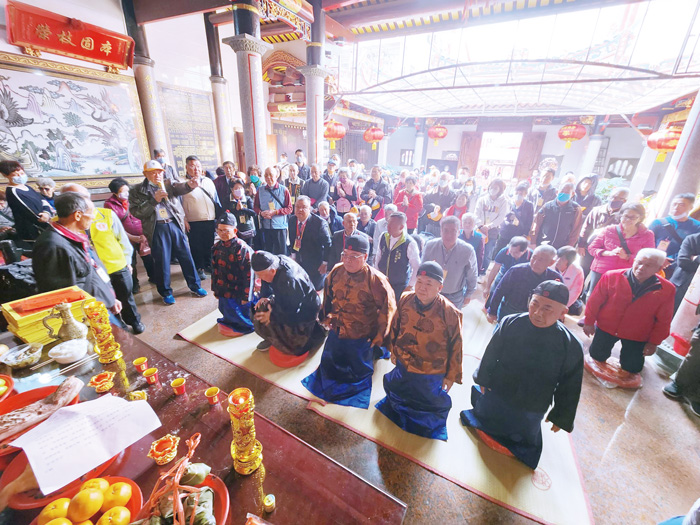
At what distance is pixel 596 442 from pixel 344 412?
2293 mm

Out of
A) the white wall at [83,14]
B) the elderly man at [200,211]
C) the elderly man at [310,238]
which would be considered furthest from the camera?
the white wall at [83,14]

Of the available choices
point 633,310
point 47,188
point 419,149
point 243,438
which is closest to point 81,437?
point 243,438

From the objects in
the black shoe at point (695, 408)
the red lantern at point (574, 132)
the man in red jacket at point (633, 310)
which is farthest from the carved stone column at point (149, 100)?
the red lantern at point (574, 132)

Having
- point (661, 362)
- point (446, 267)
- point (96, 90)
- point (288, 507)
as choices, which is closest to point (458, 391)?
point (446, 267)

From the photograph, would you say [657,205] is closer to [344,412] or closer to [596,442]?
[596,442]

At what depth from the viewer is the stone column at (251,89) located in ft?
18.1

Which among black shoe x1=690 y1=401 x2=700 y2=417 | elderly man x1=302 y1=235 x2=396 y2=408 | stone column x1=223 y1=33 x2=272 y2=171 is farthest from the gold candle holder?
stone column x1=223 y1=33 x2=272 y2=171

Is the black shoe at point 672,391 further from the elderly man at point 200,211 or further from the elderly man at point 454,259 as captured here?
the elderly man at point 200,211

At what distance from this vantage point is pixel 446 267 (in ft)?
12.2

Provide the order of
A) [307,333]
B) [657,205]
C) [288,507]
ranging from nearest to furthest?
[288,507] → [307,333] → [657,205]

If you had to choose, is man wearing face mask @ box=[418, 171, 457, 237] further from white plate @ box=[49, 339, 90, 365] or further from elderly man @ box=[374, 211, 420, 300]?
white plate @ box=[49, 339, 90, 365]

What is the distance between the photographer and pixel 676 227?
3.90m

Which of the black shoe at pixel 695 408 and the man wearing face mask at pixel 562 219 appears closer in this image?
the black shoe at pixel 695 408

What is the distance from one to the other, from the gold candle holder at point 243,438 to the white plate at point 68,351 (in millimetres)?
1467
